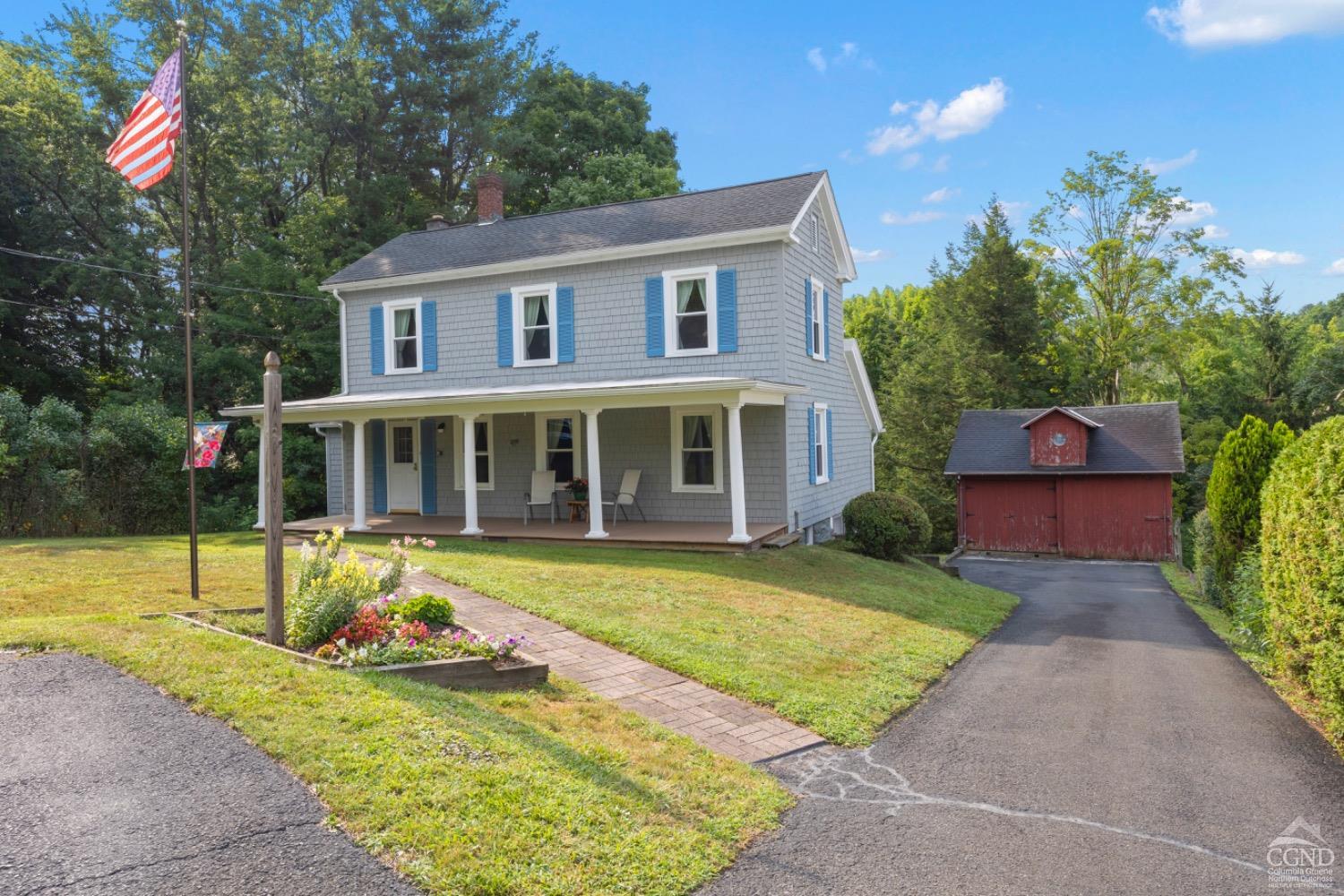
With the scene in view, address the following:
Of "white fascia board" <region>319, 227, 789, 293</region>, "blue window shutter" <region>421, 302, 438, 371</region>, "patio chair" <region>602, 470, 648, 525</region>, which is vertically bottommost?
"patio chair" <region>602, 470, 648, 525</region>

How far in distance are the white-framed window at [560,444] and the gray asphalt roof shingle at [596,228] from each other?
10.7 feet

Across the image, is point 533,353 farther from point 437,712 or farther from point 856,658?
point 437,712

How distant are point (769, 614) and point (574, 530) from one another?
619 cm

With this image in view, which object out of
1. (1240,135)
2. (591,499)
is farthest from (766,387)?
(1240,135)

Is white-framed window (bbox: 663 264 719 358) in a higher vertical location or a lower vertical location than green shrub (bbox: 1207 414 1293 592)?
higher

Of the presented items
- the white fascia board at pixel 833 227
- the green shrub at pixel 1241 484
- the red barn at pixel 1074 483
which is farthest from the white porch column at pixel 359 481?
the red barn at pixel 1074 483

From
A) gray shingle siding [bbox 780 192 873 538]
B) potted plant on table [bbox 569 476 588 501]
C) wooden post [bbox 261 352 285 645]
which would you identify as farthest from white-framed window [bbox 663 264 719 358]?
wooden post [bbox 261 352 285 645]

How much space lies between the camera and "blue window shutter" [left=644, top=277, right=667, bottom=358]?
1479 centimetres

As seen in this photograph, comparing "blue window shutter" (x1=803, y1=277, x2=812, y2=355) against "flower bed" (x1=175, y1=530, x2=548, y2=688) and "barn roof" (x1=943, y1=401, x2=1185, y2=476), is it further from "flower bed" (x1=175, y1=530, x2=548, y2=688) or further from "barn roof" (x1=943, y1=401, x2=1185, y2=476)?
"flower bed" (x1=175, y1=530, x2=548, y2=688)

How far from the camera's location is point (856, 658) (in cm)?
758

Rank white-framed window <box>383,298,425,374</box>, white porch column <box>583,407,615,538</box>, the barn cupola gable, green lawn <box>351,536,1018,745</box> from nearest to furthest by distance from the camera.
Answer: green lawn <box>351,536,1018,745</box>, white porch column <box>583,407,615,538</box>, white-framed window <box>383,298,425,374</box>, the barn cupola gable

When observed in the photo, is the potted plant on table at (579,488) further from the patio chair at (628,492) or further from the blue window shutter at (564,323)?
the blue window shutter at (564,323)

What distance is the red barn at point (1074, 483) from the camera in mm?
21688

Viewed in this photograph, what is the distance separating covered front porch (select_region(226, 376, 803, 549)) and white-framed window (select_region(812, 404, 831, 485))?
190cm
